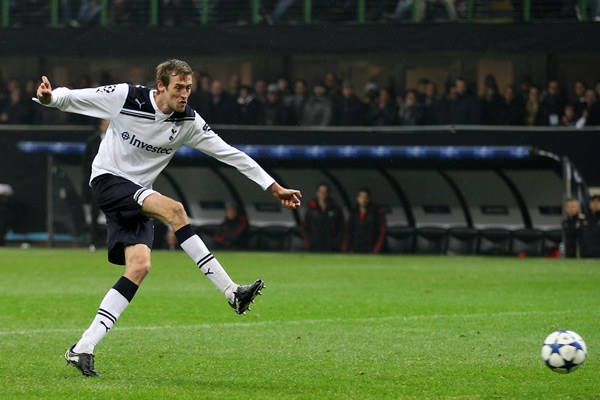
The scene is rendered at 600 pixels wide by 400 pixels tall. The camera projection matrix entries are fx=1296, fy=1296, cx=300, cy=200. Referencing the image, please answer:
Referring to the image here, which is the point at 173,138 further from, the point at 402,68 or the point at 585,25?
the point at 402,68

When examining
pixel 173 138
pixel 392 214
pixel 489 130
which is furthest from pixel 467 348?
pixel 392 214

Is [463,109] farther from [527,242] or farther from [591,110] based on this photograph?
[527,242]

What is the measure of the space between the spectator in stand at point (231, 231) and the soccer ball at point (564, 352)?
58.7ft

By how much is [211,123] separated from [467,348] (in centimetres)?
1654

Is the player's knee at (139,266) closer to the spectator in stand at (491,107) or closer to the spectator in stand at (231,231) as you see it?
the spectator in stand at (491,107)

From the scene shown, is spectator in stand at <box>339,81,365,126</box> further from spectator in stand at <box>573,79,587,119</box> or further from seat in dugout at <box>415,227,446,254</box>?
spectator in stand at <box>573,79,587,119</box>

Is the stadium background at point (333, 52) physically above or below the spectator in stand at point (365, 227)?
above

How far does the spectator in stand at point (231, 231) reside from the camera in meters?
25.4

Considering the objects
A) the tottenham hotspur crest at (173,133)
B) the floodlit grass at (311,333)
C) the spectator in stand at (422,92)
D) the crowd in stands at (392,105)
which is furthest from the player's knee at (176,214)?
the spectator in stand at (422,92)

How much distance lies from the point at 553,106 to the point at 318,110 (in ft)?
14.9

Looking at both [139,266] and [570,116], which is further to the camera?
[570,116]

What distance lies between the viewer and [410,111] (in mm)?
24062

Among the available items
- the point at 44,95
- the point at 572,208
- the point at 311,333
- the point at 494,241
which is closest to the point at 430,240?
the point at 494,241

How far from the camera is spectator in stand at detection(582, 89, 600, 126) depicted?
2270cm
